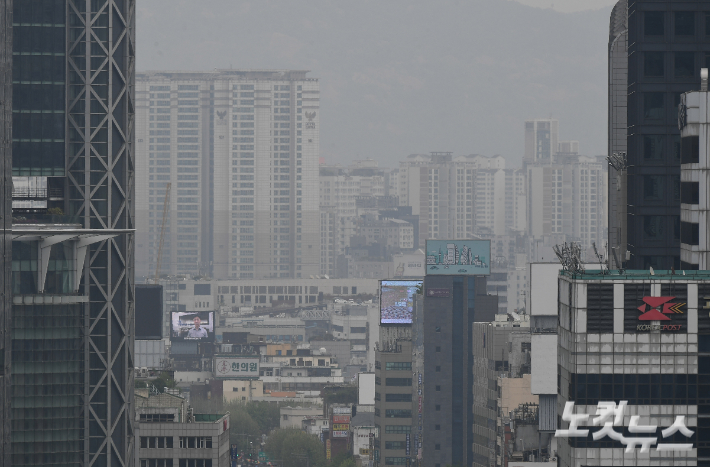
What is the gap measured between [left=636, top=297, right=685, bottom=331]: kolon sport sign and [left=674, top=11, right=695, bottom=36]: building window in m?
22.6

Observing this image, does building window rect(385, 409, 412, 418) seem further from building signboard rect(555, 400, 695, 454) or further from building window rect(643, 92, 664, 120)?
building signboard rect(555, 400, 695, 454)

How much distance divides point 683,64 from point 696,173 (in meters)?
12.5

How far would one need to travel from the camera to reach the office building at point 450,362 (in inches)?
7451

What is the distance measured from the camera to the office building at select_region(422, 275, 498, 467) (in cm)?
18925

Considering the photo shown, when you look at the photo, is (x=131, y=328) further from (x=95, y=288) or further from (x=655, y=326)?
(x=655, y=326)

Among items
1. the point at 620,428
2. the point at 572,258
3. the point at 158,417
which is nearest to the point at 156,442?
the point at 158,417

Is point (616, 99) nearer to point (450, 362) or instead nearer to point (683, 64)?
point (683, 64)

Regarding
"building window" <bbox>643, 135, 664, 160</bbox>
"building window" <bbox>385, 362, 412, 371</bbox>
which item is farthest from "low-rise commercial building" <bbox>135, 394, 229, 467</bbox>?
"building window" <bbox>385, 362, 412, 371</bbox>

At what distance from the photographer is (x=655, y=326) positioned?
2165 inches

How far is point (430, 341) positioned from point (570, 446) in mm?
140762

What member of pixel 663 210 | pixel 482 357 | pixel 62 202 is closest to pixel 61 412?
pixel 62 202

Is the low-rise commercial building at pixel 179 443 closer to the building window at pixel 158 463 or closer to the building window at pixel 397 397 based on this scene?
the building window at pixel 158 463

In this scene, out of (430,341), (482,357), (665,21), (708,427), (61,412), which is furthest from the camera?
(430,341)

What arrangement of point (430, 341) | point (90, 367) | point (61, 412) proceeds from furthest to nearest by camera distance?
1. point (430, 341)
2. point (90, 367)
3. point (61, 412)
